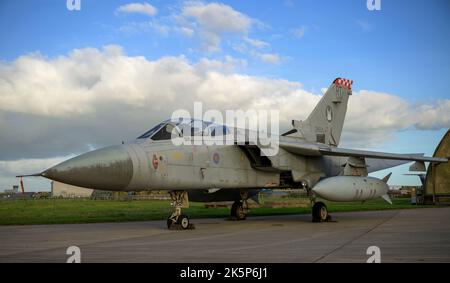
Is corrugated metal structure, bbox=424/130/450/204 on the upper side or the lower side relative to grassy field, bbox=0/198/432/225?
upper

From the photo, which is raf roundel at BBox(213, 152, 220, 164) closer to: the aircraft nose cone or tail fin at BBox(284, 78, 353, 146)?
the aircraft nose cone

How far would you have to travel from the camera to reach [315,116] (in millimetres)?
19984

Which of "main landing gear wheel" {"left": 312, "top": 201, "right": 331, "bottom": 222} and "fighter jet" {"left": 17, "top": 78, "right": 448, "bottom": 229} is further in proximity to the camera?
"main landing gear wheel" {"left": 312, "top": 201, "right": 331, "bottom": 222}

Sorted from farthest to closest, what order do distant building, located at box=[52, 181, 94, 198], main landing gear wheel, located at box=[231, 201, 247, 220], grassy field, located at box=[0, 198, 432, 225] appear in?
distant building, located at box=[52, 181, 94, 198]
grassy field, located at box=[0, 198, 432, 225]
main landing gear wheel, located at box=[231, 201, 247, 220]

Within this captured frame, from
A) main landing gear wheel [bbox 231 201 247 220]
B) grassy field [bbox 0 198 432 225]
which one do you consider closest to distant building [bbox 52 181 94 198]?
grassy field [bbox 0 198 432 225]

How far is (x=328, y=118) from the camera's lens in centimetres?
2047

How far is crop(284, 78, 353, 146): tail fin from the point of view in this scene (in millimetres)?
19484

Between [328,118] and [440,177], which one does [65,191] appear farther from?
[328,118]

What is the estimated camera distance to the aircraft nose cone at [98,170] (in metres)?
10.5

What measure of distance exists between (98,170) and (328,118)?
12196 millimetres

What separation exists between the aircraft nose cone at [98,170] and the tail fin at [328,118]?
914 centimetres

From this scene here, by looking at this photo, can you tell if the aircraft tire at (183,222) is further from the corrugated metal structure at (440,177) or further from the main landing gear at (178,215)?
the corrugated metal structure at (440,177)

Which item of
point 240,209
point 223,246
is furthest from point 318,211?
point 223,246

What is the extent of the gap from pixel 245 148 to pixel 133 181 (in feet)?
15.8
